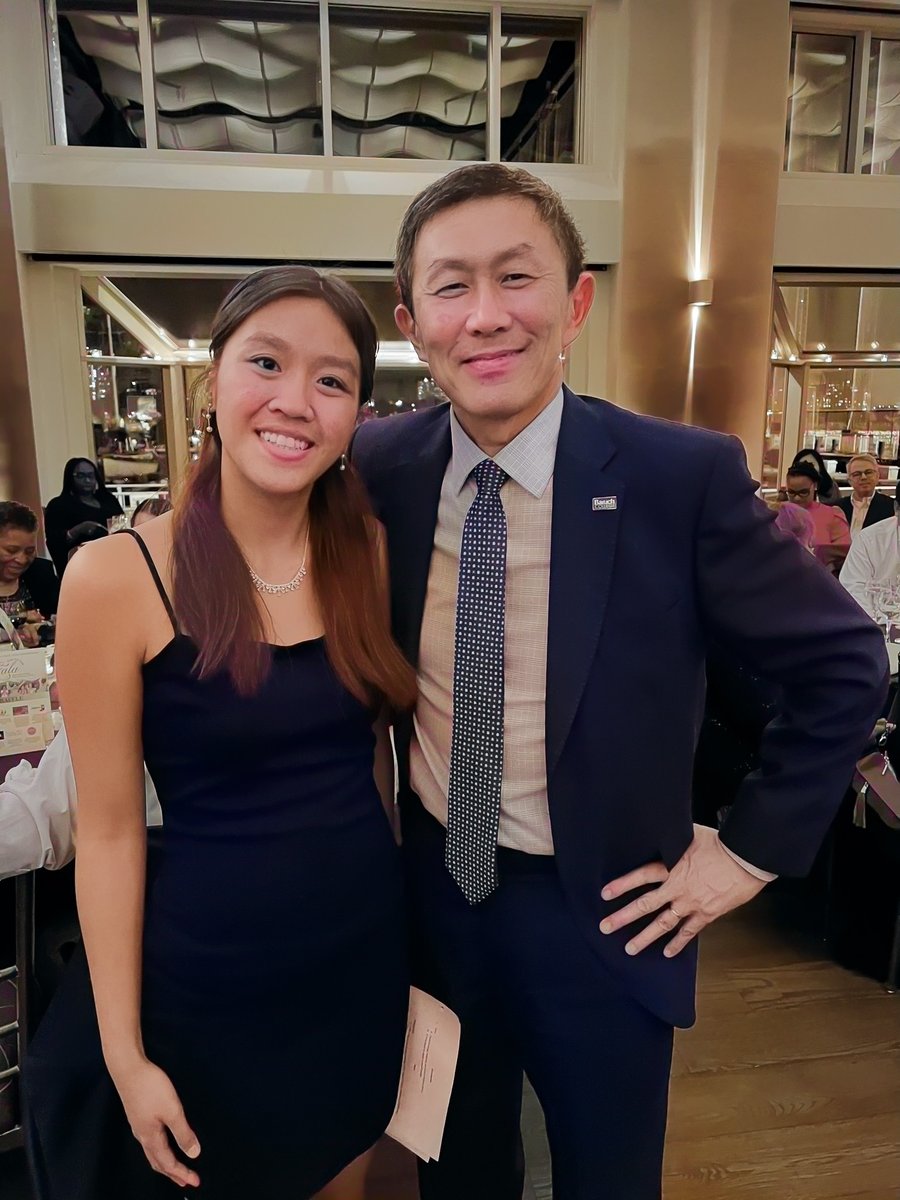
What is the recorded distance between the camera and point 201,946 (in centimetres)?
102

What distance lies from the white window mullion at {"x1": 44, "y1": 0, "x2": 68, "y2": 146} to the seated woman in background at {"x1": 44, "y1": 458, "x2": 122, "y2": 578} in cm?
249

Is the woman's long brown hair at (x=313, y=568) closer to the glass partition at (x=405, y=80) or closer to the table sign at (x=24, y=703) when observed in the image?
the table sign at (x=24, y=703)

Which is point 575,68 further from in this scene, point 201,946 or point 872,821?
point 201,946

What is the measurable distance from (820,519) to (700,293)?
2.19m

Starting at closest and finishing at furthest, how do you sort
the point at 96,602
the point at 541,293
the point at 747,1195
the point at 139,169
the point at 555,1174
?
the point at 96,602
the point at 541,293
the point at 555,1174
the point at 747,1195
the point at 139,169

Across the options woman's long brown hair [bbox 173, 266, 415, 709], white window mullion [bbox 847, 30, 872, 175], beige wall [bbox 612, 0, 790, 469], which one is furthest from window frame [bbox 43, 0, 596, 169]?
woman's long brown hair [bbox 173, 266, 415, 709]

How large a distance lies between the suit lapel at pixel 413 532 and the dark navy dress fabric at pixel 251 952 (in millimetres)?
174

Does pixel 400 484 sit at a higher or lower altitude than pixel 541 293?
lower

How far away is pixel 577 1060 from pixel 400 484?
87 cm

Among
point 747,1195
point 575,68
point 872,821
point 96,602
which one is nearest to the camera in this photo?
point 96,602

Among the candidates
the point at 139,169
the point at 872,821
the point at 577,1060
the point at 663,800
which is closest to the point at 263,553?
the point at 663,800

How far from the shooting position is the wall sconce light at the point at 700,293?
20.1 feet

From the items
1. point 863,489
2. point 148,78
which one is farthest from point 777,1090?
point 148,78

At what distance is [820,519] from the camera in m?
5.01
